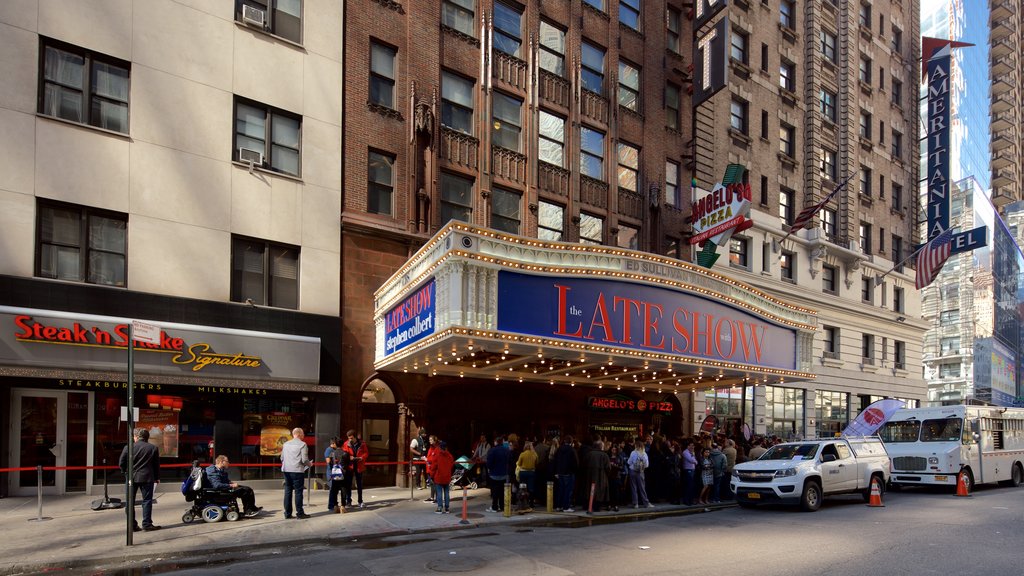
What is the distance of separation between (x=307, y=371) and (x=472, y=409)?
5.66m

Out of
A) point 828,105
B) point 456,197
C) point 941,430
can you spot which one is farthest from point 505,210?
point 828,105

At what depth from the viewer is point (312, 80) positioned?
62.9ft

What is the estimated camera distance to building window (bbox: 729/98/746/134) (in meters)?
31.4

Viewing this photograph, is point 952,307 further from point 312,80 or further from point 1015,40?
point 312,80

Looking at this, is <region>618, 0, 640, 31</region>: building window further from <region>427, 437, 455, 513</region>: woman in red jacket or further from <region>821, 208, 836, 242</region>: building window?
<region>427, 437, 455, 513</region>: woman in red jacket

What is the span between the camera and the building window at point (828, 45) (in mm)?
36656

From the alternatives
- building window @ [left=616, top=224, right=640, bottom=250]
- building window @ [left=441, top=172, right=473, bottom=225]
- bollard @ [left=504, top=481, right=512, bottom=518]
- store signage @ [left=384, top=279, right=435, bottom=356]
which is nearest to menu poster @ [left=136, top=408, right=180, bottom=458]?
store signage @ [left=384, top=279, right=435, bottom=356]

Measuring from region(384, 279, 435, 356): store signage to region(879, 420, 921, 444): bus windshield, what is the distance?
52.4 ft

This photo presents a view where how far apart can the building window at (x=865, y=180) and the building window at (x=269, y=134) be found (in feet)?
105

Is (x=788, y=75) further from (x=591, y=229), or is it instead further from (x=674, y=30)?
(x=591, y=229)

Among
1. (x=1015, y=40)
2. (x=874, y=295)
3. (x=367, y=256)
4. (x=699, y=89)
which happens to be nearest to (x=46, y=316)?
(x=367, y=256)

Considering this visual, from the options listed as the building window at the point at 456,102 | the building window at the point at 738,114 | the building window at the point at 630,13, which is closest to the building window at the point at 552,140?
the building window at the point at 456,102

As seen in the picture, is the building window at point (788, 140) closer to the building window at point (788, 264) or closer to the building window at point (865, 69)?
the building window at point (788, 264)

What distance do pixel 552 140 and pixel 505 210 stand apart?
3.38 m
